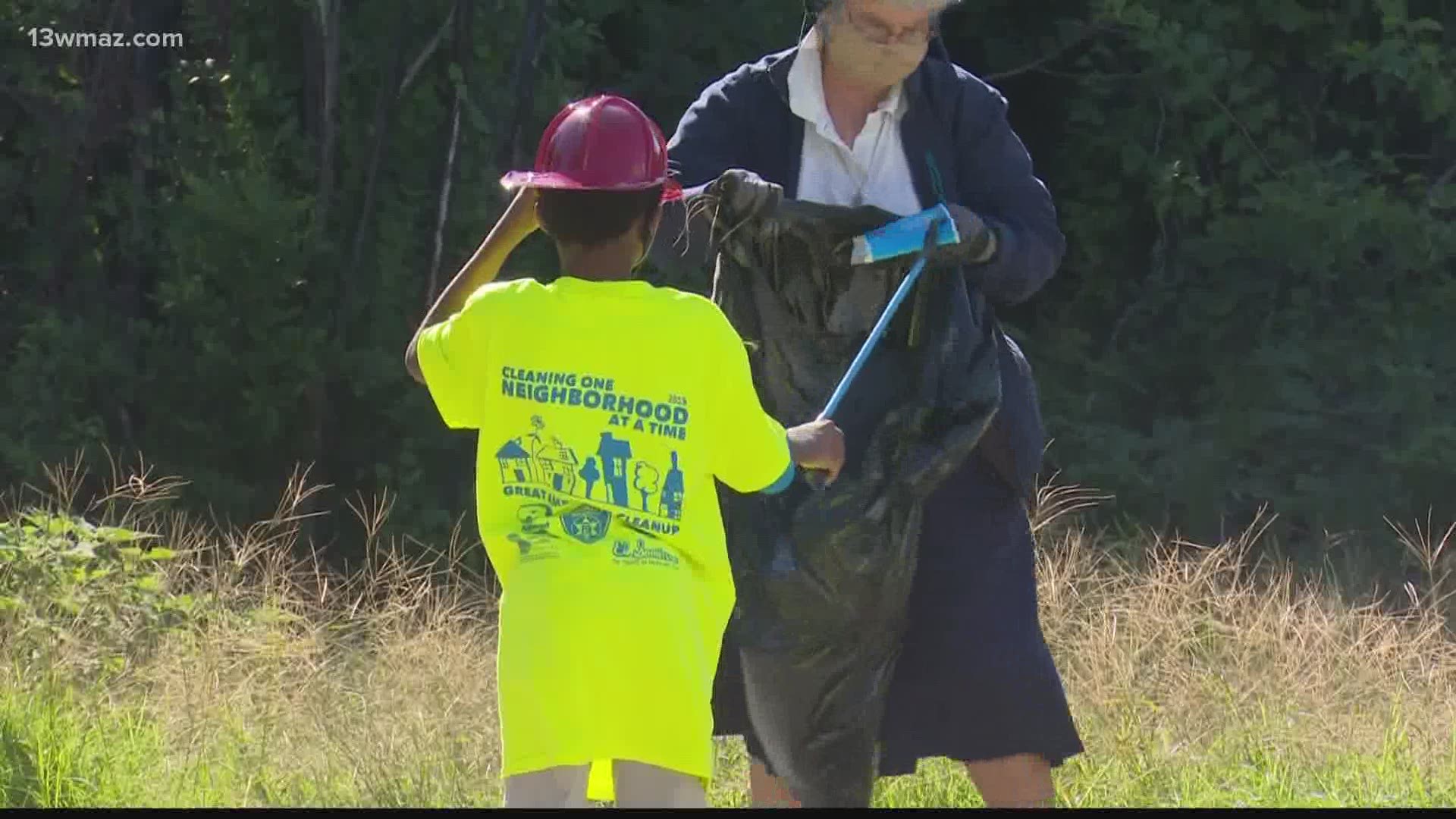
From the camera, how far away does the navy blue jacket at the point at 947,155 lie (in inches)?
138

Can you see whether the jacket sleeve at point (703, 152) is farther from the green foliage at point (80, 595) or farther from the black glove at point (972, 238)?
the green foliage at point (80, 595)

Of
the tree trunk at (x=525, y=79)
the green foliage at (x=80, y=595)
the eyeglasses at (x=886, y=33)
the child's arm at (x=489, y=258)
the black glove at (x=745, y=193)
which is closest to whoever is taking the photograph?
the child's arm at (x=489, y=258)

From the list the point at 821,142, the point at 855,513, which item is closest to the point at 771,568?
the point at 855,513

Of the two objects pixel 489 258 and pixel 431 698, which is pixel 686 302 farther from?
pixel 431 698

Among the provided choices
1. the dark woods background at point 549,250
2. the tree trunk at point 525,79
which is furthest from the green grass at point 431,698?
the tree trunk at point 525,79

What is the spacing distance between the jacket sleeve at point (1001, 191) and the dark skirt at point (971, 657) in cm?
31

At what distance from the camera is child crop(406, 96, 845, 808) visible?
2.73 m

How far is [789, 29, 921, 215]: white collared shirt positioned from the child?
680mm

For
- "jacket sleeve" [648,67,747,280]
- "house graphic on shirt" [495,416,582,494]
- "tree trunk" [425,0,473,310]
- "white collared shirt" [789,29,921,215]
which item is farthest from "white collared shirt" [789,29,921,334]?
"tree trunk" [425,0,473,310]

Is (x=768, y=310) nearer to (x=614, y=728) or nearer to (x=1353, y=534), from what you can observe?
(x=614, y=728)

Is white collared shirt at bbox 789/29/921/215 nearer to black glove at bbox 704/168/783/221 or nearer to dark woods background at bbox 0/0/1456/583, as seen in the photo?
black glove at bbox 704/168/783/221

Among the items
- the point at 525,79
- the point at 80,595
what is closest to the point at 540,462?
the point at 80,595

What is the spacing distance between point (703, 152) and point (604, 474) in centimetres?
95

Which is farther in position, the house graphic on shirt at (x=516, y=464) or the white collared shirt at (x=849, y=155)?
the white collared shirt at (x=849, y=155)
